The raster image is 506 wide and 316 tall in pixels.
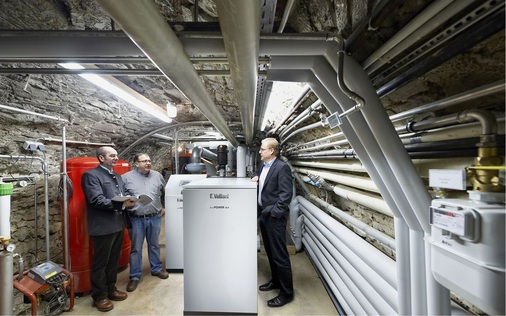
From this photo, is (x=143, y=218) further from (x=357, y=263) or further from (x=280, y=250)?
(x=357, y=263)

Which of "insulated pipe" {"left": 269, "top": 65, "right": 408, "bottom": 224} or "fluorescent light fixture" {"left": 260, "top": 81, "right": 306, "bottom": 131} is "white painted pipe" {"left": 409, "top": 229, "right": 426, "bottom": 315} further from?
"fluorescent light fixture" {"left": 260, "top": 81, "right": 306, "bottom": 131}

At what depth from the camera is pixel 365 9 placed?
0.69m

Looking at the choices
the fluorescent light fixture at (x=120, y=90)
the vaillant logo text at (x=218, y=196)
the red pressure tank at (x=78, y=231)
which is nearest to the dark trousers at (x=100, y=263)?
the red pressure tank at (x=78, y=231)

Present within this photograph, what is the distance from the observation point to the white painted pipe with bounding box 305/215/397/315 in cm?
99

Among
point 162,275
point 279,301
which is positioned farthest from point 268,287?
point 162,275

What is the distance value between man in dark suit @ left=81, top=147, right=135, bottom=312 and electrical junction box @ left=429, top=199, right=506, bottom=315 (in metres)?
2.00

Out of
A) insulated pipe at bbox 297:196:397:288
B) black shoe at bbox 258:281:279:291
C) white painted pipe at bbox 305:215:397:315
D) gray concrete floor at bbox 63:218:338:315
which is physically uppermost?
insulated pipe at bbox 297:196:397:288

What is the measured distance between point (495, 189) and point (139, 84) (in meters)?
2.26

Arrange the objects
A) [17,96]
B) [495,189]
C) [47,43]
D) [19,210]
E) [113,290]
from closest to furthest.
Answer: [495,189] → [47,43] → [17,96] → [113,290] → [19,210]

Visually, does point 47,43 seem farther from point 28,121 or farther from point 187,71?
point 28,121

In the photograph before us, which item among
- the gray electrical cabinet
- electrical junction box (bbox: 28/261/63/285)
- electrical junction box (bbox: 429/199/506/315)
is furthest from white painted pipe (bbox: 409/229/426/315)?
electrical junction box (bbox: 28/261/63/285)

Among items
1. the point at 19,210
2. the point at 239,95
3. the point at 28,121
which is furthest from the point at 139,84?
the point at 19,210

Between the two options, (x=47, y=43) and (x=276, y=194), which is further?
(x=276, y=194)

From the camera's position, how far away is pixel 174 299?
184cm
